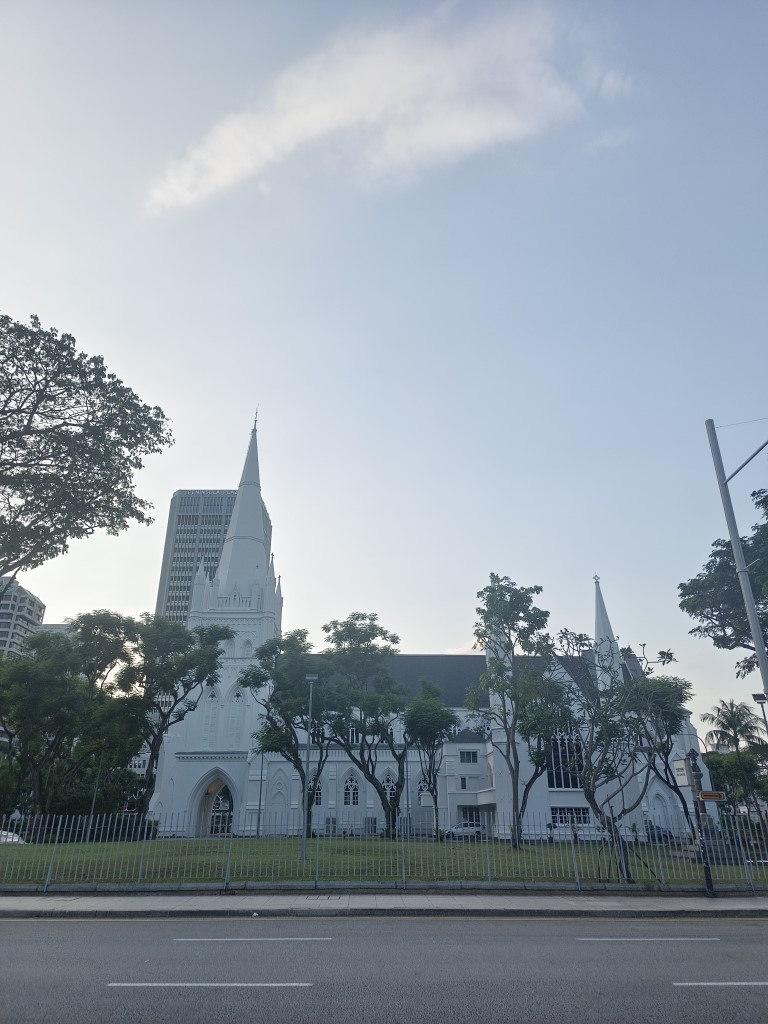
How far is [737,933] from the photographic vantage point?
13492mm

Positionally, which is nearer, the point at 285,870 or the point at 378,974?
the point at 378,974

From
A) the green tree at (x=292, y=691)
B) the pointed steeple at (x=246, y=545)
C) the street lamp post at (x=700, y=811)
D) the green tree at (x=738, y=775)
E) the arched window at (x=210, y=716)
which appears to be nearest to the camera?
the street lamp post at (x=700, y=811)

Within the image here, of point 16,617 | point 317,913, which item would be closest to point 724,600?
point 317,913

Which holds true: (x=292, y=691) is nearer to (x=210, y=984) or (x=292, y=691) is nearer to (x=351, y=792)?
(x=351, y=792)

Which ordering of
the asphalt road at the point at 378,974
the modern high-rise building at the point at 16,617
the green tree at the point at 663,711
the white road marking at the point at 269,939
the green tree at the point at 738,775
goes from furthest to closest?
the modern high-rise building at the point at 16,617 < the green tree at the point at 738,775 < the green tree at the point at 663,711 < the white road marking at the point at 269,939 < the asphalt road at the point at 378,974

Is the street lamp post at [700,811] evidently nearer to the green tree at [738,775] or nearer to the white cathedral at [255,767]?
the white cathedral at [255,767]

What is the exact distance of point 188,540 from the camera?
529ft

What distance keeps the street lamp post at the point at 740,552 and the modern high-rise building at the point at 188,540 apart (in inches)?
5523

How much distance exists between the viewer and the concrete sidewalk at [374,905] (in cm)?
1555

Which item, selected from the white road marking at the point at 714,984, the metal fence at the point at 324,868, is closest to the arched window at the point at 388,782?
the metal fence at the point at 324,868

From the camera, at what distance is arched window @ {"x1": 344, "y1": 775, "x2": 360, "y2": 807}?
61.9m

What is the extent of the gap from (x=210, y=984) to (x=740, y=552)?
570 inches

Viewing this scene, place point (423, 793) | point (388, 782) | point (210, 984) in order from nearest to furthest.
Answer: point (210, 984) → point (423, 793) → point (388, 782)

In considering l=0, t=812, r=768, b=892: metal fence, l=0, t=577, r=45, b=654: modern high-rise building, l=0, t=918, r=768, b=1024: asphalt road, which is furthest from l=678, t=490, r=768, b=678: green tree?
l=0, t=577, r=45, b=654: modern high-rise building
